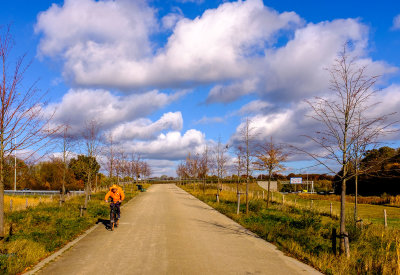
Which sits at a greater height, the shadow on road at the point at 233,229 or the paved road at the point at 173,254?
the paved road at the point at 173,254

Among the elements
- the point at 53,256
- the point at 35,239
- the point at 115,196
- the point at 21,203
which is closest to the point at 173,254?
the point at 53,256

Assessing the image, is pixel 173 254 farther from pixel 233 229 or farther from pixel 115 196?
pixel 115 196

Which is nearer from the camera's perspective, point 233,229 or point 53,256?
point 53,256

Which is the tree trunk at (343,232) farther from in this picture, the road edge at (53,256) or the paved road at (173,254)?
the road edge at (53,256)

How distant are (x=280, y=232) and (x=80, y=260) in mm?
6812

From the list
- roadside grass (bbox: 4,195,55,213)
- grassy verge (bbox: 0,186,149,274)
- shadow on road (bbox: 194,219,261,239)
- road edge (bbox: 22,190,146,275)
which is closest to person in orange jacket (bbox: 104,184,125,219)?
grassy verge (bbox: 0,186,149,274)

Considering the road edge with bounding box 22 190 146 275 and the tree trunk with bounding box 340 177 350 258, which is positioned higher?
the tree trunk with bounding box 340 177 350 258

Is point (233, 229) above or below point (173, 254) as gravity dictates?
below

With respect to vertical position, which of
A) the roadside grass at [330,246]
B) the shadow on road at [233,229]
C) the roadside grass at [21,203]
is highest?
the roadside grass at [330,246]

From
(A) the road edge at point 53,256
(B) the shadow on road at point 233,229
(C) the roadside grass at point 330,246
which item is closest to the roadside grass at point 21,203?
(A) the road edge at point 53,256

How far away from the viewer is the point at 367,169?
7.73 m

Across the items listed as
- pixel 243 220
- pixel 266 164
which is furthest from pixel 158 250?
pixel 266 164

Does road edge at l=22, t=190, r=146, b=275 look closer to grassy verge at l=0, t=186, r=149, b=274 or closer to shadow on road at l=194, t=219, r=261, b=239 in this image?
grassy verge at l=0, t=186, r=149, b=274

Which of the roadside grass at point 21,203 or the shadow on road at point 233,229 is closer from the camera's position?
the shadow on road at point 233,229
